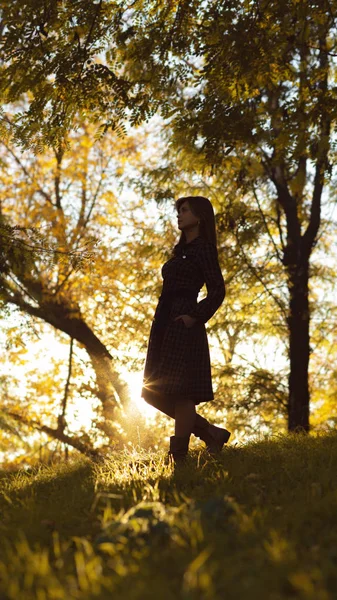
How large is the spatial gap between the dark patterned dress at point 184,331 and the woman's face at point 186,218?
0.15 meters

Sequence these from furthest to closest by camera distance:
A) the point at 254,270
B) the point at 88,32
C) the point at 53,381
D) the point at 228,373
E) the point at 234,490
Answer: the point at 53,381 < the point at 228,373 < the point at 254,270 < the point at 88,32 < the point at 234,490

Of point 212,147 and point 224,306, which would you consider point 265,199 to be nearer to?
point 224,306

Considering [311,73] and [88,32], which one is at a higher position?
[311,73]

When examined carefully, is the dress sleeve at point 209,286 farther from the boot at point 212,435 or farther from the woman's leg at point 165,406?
the boot at point 212,435

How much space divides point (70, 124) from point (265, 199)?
712cm

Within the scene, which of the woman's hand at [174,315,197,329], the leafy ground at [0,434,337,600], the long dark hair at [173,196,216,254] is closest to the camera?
the leafy ground at [0,434,337,600]

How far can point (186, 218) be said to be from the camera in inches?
213

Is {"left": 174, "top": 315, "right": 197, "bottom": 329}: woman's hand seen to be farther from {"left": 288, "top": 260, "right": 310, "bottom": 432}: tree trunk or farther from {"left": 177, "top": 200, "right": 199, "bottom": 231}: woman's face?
{"left": 288, "top": 260, "right": 310, "bottom": 432}: tree trunk

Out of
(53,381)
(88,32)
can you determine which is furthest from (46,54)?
(53,381)

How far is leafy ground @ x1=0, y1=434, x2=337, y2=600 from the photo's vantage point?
2283 millimetres

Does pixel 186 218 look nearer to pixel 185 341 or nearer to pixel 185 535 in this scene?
pixel 185 341

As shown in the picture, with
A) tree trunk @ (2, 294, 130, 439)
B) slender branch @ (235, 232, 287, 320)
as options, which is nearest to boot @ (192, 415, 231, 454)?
slender branch @ (235, 232, 287, 320)

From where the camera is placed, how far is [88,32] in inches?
245

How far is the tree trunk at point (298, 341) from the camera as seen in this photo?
11711 mm
